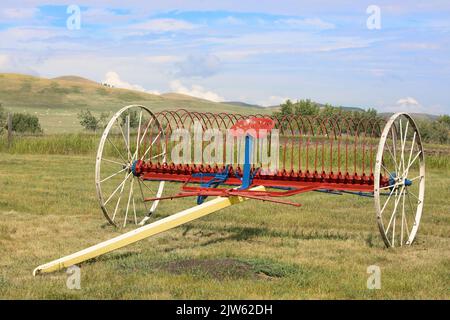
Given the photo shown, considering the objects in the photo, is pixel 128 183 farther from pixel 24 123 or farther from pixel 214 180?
pixel 24 123

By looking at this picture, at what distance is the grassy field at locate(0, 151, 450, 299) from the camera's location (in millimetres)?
7121

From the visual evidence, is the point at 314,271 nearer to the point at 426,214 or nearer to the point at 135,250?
the point at 135,250

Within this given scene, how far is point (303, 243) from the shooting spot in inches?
388

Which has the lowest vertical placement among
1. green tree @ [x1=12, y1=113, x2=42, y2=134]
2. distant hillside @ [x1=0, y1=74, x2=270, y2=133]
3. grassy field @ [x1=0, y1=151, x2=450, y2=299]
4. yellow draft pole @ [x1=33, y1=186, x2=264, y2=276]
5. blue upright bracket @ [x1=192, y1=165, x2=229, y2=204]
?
grassy field @ [x1=0, y1=151, x2=450, y2=299]

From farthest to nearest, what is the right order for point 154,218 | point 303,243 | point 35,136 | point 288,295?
point 35,136 → point 154,218 → point 303,243 → point 288,295

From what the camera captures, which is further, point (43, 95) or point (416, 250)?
point (43, 95)

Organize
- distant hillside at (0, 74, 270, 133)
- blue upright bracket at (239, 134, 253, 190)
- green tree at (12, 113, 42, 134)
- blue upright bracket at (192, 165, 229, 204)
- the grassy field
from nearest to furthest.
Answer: the grassy field, blue upright bracket at (239, 134, 253, 190), blue upright bracket at (192, 165, 229, 204), green tree at (12, 113, 42, 134), distant hillside at (0, 74, 270, 133)

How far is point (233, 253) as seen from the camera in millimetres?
8914

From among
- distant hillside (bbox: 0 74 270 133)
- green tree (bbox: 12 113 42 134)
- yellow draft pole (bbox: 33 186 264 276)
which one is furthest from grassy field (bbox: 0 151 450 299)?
distant hillside (bbox: 0 74 270 133)

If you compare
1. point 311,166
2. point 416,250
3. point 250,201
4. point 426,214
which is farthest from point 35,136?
point 416,250

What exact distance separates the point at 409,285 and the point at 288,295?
1.51 metres

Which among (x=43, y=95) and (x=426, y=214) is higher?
(x=43, y=95)

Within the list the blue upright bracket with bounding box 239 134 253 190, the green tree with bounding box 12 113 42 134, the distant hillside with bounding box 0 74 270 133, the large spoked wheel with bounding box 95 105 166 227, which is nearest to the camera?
the blue upright bracket with bounding box 239 134 253 190

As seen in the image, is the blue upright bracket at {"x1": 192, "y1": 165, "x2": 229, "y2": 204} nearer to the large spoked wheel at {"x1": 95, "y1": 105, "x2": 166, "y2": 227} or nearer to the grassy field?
the grassy field
